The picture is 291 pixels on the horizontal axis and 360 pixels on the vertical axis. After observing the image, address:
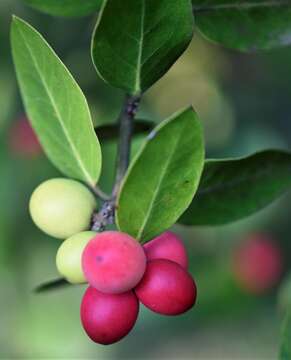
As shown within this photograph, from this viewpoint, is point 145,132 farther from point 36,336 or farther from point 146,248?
point 36,336

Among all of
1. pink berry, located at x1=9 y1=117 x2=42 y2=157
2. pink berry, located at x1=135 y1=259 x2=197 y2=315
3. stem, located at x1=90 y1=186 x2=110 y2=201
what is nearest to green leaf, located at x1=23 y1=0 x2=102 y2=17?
stem, located at x1=90 y1=186 x2=110 y2=201

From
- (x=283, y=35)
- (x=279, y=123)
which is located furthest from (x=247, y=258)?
(x=283, y=35)

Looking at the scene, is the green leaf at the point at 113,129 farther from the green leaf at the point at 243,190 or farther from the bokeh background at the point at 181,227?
the bokeh background at the point at 181,227

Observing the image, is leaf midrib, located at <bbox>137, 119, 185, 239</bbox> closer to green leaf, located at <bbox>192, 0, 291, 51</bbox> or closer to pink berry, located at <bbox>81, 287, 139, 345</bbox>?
pink berry, located at <bbox>81, 287, 139, 345</bbox>

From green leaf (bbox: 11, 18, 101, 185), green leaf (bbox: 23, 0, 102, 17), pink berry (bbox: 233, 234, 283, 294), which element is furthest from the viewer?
pink berry (bbox: 233, 234, 283, 294)

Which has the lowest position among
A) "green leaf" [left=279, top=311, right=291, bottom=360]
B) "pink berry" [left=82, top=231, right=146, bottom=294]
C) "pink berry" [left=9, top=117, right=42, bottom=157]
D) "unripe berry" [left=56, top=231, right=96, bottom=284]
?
"pink berry" [left=9, top=117, right=42, bottom=157]

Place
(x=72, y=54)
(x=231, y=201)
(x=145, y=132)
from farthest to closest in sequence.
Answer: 1. (x=72, y=54)
2. (x=145, y=132)
3. (x=231, y=201)

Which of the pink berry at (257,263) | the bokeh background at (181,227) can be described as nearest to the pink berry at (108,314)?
the bokeh background at (181,227)
